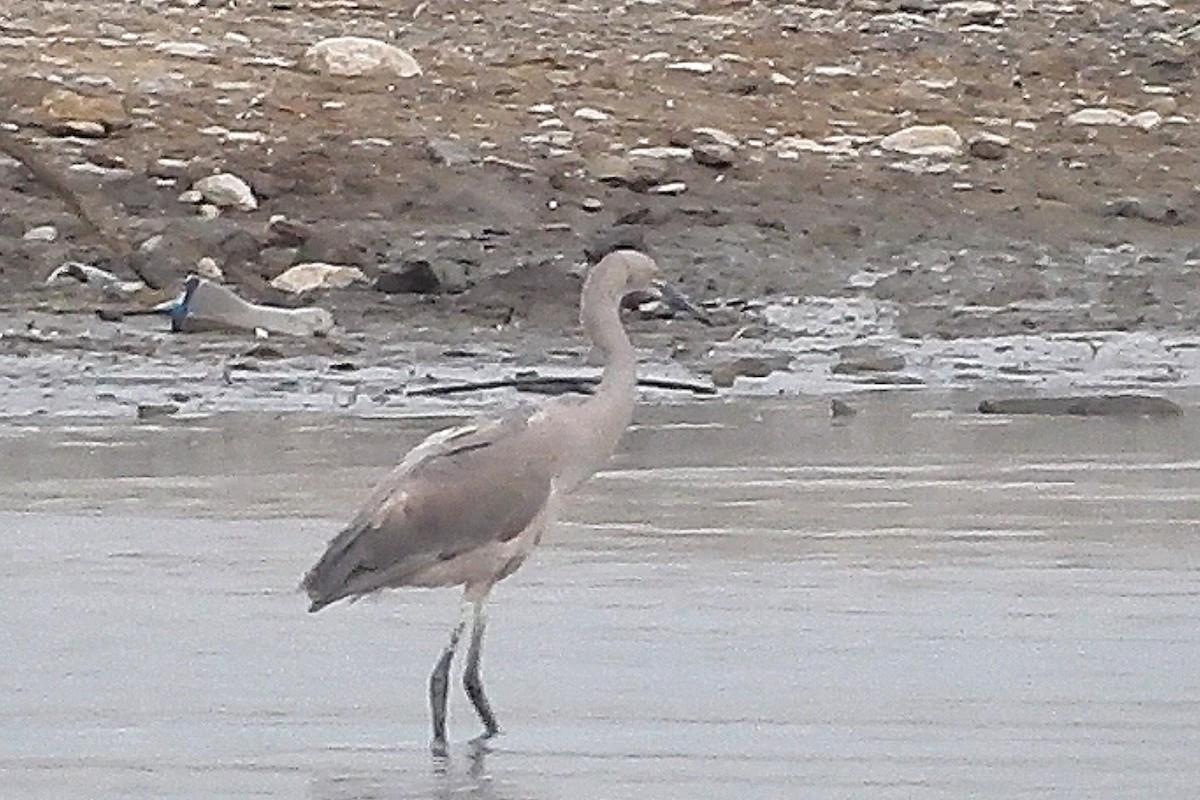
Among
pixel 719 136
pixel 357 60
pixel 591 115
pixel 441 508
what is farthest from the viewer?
pixel 357 60

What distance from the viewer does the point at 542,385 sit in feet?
47.4

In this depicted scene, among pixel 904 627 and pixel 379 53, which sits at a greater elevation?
pixel 904 627

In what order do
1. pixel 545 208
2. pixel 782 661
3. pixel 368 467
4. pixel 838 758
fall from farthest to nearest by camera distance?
pixel 545 208, pixel 368 467, pixel 782 661, pixel 838 758

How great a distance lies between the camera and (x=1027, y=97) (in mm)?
22297

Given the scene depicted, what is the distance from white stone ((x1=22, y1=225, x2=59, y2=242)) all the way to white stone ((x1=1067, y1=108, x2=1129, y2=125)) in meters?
6.42

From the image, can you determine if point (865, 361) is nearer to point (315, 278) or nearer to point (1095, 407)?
point (1095, 407)

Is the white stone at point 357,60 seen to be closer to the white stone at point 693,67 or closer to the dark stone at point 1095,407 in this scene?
the white stone at point 693,67

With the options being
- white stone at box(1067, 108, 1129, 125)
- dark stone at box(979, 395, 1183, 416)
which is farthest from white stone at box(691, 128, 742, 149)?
dark stone at box(979, 395, 1183, 416)

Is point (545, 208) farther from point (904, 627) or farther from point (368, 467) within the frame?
point (904, 627)

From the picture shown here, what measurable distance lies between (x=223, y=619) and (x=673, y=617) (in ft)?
3.43

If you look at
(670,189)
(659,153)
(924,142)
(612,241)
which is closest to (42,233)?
(612,241)

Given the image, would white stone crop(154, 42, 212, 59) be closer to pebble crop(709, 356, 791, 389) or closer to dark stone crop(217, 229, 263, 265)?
dark stone crop(217, 229, 263, 265)

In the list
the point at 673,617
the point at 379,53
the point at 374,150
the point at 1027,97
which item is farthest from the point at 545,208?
the point at 673,617

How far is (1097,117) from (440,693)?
1434 centimetres
